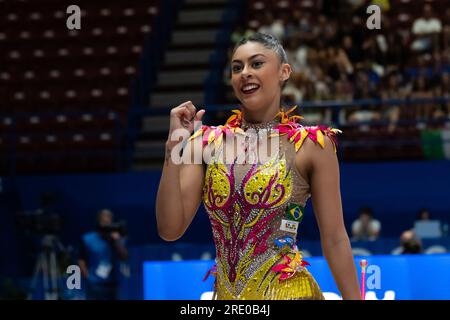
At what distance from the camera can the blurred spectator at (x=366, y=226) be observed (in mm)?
10469

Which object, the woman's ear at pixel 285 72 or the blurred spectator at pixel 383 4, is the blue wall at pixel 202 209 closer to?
the blurred spectator at pixel 383 4

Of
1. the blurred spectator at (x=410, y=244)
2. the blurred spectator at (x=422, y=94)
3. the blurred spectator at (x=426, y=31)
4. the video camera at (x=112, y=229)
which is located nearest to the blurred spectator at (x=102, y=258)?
the video camera at (x=112, y=229)

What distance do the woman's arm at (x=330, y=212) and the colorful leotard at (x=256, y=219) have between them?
3cm

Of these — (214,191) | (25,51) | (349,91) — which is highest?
(25,51)

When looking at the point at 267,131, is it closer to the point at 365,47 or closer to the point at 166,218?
the point at 166,218

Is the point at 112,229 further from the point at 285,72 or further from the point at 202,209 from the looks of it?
the point at 285,72

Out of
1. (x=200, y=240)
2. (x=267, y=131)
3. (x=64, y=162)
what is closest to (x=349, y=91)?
(x=200, y=240)

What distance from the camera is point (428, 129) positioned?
1173 centimetres

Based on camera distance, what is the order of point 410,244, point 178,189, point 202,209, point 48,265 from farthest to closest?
point 202,209 → point 48,265 → point 410,244 → point 178,189

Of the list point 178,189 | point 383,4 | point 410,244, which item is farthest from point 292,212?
point 383,4

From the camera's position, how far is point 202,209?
36.9ft

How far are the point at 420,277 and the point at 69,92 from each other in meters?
8.81

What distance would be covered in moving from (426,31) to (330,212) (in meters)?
10.2

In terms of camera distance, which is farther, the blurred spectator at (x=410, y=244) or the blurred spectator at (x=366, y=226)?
the blurred spectator at (x=366, y=226)
